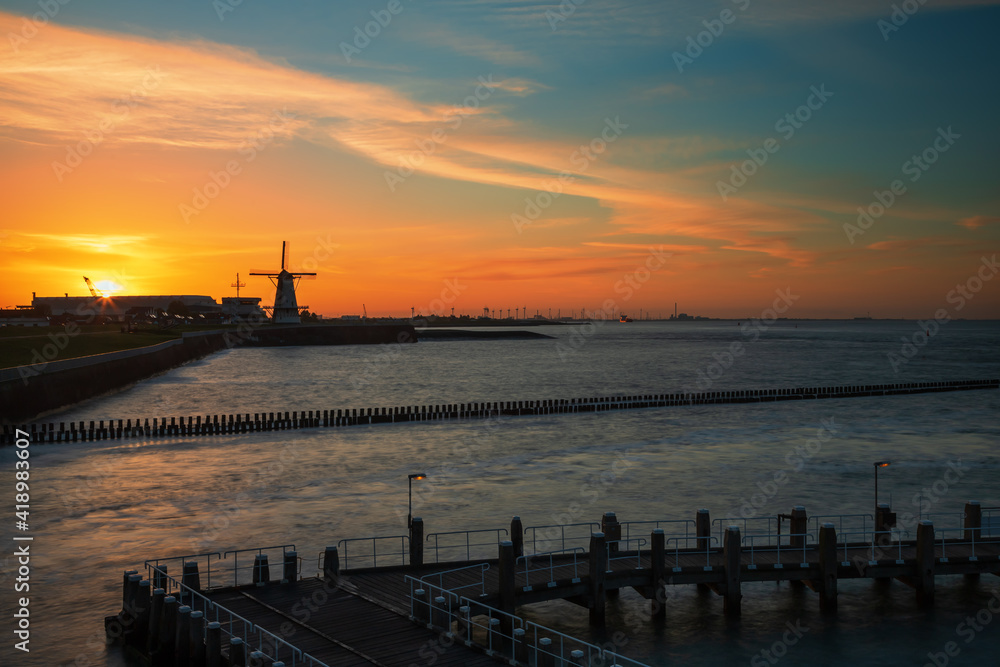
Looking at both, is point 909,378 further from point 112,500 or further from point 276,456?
point 112,500

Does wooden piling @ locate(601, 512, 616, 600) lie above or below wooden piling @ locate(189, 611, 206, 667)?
above

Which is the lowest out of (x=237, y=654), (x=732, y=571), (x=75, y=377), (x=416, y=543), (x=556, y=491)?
(x=556, y=491)

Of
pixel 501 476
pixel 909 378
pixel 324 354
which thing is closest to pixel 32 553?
pixel 501 476

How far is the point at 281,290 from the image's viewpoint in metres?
198

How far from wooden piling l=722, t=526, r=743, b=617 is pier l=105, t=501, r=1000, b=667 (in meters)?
0.04

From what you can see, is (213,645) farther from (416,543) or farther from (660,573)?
(660,573)

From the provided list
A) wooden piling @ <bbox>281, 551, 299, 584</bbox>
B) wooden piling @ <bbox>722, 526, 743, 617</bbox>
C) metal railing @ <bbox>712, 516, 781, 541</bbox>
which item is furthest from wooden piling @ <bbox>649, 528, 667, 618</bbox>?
metal railing @ <bbox>712, 516, 781, 541</bbox>

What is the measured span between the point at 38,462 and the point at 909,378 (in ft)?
354

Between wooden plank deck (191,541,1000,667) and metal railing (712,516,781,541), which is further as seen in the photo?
metal railing (712,516,781,541)

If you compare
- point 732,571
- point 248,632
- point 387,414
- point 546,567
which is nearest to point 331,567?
point 248,632

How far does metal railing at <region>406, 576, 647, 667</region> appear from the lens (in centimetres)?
1594

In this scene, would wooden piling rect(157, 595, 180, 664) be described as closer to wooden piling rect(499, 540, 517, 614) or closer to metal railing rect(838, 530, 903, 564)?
wooden piling rect(499, 540, 517, 614)

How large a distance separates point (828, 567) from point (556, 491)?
18.2 m

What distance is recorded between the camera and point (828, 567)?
21656 millimetres
